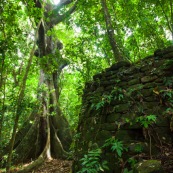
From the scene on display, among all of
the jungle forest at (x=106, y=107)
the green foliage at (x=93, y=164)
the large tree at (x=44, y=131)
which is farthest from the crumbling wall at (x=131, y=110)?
the large tree at (x=44, y=131)

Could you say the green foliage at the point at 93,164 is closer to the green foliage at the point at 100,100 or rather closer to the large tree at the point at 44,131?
the green foliage at the point at 100,100

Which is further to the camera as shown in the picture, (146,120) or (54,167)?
(54,167)

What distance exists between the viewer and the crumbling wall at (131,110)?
3.00 m

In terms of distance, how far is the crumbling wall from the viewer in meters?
3.00

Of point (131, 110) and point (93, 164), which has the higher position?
point (131, 110)

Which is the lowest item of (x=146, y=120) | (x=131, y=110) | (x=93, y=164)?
(x=93, y=164)

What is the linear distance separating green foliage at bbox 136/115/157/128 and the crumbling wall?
0.07 feet

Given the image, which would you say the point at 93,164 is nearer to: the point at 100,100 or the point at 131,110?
the point at 131,110

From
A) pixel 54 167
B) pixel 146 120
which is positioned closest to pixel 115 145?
pixel 146 120

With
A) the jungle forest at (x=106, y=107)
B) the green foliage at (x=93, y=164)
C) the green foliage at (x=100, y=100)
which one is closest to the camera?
the green foliage at (x=93, y=164)

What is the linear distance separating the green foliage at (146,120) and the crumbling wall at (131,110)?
0.02m

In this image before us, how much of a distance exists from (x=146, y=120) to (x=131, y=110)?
40cm

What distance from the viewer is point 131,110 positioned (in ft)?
11.3

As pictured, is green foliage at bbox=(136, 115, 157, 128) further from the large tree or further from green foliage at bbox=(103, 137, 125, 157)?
the large tree
